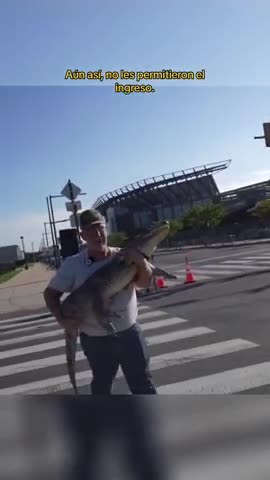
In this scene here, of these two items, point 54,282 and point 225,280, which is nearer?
point 54,282

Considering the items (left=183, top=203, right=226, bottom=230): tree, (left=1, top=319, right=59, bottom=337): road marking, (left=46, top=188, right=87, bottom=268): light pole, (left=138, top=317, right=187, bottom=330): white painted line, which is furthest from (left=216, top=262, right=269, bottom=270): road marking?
(left=46, top=188, right=87, bottom=268): light pole

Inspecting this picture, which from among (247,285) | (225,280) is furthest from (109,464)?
(225,280)

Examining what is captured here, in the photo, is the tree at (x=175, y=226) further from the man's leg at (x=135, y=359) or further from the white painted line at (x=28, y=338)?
the white painted line at (x=28, y=338)

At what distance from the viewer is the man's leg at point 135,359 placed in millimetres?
2797

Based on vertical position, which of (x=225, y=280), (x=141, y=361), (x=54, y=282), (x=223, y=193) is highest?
(x=223, y=193)

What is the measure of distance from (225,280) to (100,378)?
35.8 ft

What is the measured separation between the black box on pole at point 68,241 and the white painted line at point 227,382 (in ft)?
6.03

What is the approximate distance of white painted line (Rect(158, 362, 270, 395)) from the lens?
4504 mm

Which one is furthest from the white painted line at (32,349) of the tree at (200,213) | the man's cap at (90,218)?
the man's cap at (90,218)

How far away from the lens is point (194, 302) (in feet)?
33.6

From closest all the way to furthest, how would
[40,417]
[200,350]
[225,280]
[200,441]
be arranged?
1. [200,441]
2. [40,417]
3. [200,350]
4. [225,280]

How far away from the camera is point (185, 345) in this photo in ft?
21.5

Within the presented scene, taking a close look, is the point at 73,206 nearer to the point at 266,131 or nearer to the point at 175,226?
the point at 175,226

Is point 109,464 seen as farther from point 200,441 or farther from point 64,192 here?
point 64,192
